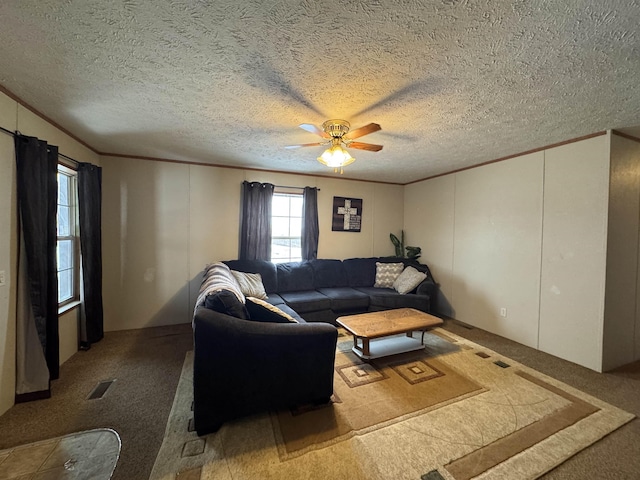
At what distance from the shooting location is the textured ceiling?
1166 millimetres

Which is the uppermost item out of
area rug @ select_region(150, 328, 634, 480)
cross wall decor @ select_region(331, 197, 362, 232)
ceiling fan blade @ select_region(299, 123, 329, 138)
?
ceiling fan blade @ select_region(299, 123, 329, 138)

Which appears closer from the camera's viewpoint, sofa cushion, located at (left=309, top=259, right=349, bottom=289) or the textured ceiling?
the textured ceiling

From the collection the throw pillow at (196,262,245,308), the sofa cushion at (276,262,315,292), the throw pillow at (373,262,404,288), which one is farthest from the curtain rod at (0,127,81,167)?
the throw pillow at (373,262,404,288)

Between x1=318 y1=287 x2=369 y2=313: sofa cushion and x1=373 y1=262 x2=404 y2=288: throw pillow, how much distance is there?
63cm

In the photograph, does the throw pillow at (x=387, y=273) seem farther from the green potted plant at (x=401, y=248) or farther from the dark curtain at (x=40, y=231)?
the dark curtain at (x=40, y=231)

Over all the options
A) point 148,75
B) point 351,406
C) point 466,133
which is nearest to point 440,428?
point 351,406

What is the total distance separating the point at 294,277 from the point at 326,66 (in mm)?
3009

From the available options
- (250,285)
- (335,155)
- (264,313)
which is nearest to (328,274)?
(250,285)

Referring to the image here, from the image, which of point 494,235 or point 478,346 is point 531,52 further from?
point 478,346

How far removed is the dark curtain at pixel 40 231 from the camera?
6.56 ft

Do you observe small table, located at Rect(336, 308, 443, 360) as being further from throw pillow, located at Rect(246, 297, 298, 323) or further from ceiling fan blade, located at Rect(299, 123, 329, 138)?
ceiling fan blade, located at Rect(299, 123, 329, 138)

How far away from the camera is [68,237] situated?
2799mm

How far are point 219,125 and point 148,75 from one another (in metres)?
0.81

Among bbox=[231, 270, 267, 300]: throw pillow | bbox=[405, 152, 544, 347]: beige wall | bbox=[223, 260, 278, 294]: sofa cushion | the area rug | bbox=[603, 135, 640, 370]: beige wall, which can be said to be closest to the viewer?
the area rug
